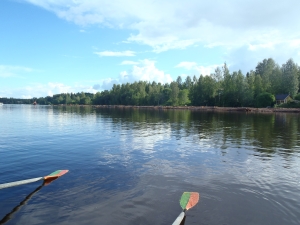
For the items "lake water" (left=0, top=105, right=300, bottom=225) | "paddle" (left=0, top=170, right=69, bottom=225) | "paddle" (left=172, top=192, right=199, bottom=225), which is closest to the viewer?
"paddle" (left=0, top=170, right=69, bottom=225)

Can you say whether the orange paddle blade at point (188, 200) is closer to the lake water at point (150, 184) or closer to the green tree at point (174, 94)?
the lake water at point (150, 184)

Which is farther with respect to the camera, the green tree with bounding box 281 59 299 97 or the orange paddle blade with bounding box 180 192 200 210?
the green tree with bounding box 281 59 299 97

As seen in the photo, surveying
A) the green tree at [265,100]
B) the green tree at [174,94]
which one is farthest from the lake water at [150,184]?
the green tree at [174,94]

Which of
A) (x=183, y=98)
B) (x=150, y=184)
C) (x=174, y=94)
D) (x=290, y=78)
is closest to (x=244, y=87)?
(x=290, y=78)

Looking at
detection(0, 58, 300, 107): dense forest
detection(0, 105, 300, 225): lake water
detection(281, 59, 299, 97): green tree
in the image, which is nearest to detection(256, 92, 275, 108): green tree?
detection(0, 58, 300, 107): dense forest

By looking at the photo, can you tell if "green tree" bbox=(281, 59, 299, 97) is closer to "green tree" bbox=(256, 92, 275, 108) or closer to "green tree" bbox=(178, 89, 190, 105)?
"green tree" bbox=(256, 92, 275, 108)

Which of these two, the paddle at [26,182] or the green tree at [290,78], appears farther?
the green tree at [290,78]

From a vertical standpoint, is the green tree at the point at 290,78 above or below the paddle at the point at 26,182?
above

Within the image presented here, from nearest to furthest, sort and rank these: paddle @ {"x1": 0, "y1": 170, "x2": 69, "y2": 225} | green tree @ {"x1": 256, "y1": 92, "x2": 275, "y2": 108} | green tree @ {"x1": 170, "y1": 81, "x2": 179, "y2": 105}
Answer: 1. paddle @ {"x1": 0, "y1": 170, "x2": 69, "y2": 225}
2. green tree @ {"x1": 256, "y1": 92, "x2": 275, "y2": 108}
3. green tree @ {"x1": 170, "y1": 81, "x2": 179, "y2": 105}

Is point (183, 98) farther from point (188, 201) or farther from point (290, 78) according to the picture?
point (188, 201)

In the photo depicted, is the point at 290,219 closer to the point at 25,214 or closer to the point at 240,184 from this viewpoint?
the point at 240,184

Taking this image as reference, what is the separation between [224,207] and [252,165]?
7.97 m

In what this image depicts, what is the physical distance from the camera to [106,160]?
60.8ft

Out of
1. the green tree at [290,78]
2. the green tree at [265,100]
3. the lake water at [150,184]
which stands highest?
the green tree at [290,78]
